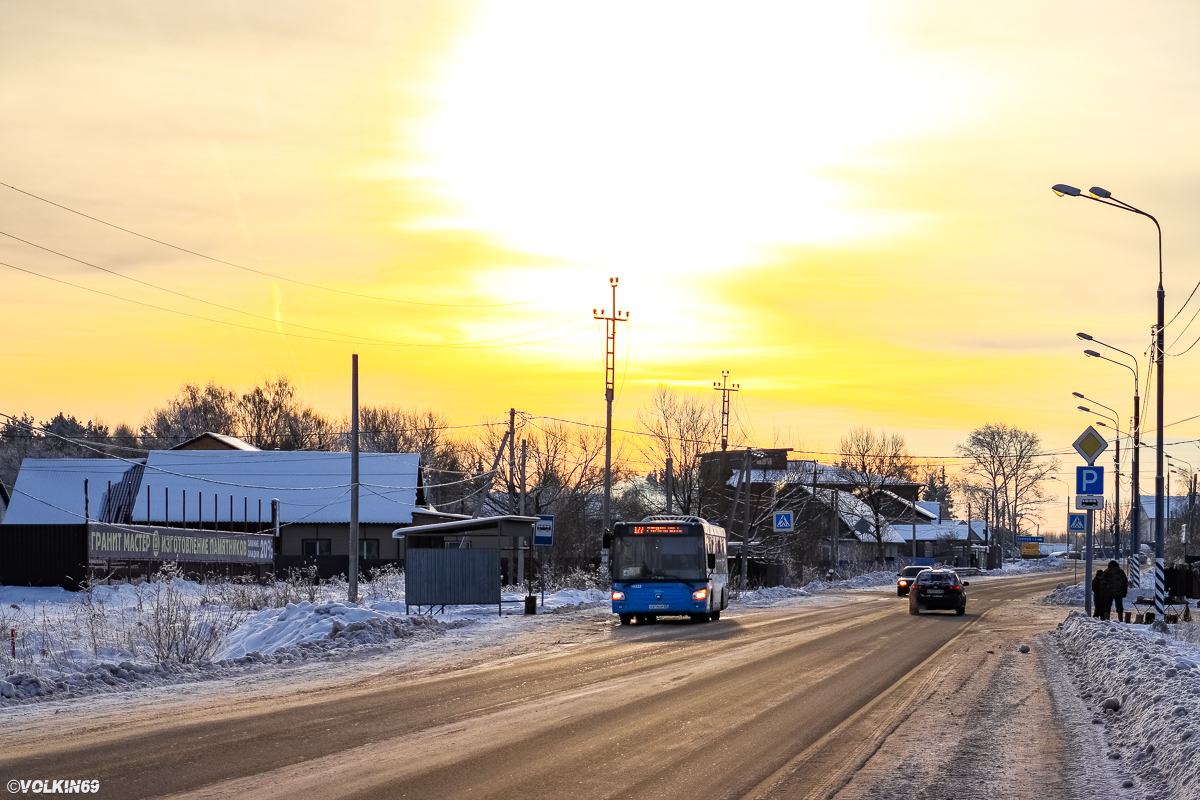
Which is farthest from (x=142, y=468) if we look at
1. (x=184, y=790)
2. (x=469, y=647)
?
(x=184, y=790)

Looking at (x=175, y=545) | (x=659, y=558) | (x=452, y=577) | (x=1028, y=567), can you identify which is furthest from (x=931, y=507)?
(x=452, y=577)

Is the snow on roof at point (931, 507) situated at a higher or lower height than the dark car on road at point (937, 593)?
lower

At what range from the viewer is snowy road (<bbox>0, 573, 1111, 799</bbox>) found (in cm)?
948

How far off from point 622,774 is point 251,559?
47695 millimetres

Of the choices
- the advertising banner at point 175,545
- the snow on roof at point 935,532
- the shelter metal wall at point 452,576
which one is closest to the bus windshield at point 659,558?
the shelter metal wall at point 452,576

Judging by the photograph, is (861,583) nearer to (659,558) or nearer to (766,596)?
(766,596)

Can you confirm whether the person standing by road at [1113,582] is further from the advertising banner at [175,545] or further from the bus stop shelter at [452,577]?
the advertising banner at [175,545]

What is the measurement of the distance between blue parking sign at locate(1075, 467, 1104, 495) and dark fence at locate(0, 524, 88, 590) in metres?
33.9

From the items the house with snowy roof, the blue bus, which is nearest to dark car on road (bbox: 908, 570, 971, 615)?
the blue bus

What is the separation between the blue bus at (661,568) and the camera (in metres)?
32.4

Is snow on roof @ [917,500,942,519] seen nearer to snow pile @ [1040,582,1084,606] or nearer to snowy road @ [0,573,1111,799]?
snow pile @ [1040,582,1084,606]

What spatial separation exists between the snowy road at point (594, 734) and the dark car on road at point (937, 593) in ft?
59.4

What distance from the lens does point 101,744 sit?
36.3ft

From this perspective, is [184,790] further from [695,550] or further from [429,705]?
[695,550]
